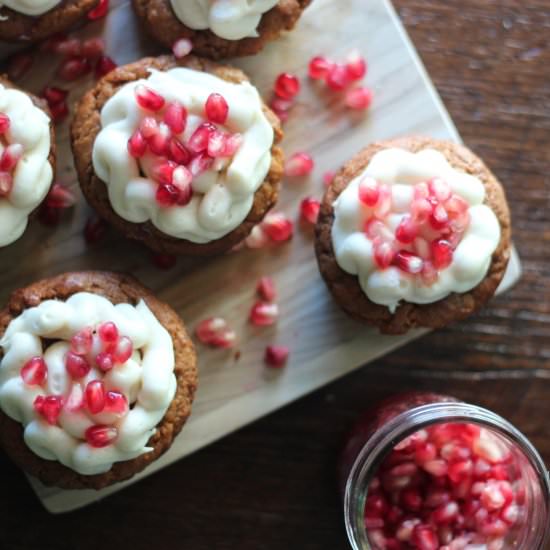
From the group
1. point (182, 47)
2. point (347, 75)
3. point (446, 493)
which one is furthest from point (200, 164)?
point (446, 493)

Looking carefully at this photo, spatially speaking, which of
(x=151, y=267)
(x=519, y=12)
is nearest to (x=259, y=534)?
(x=151, y=267)

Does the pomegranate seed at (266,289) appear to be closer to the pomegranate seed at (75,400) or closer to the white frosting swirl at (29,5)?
the pomegranate seed at (75,400)

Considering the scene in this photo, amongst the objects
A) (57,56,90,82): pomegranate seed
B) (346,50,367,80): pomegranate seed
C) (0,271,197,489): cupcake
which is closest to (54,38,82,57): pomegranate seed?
(57,56,90,82): pomegranate seed

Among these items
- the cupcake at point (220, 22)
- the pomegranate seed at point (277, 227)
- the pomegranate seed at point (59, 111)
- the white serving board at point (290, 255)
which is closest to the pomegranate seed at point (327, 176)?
the white serving board at point (290, 255)

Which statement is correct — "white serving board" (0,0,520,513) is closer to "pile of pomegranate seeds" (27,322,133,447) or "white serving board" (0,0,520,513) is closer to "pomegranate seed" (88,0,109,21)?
"pomegranate seed" (88,0,109,21)

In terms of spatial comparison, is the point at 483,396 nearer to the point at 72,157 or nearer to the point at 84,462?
the point at 84,462
